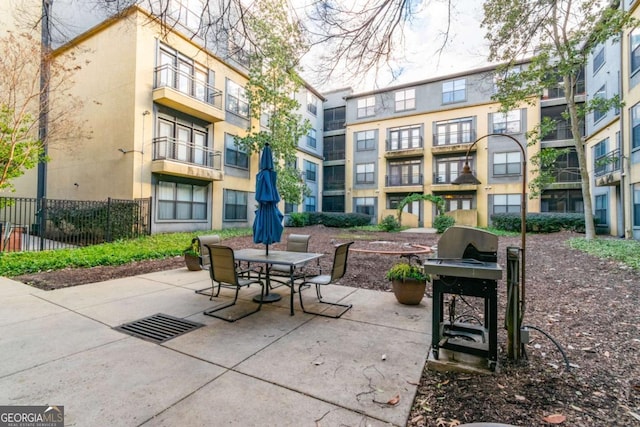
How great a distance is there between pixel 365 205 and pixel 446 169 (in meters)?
7.84

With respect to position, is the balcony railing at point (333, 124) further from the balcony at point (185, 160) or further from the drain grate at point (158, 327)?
the drain grate at point (158, 327)

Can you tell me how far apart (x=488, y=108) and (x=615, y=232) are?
480 inches

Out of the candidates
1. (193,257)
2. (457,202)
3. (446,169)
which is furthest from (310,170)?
(193,257)

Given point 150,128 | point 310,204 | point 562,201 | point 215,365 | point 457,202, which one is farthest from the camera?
point 310,204

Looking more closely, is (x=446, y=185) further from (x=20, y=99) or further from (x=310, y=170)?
(x=20, y=99)

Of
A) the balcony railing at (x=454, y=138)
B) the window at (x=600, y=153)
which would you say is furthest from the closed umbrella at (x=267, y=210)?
the balcony railing at (x=454, y=138)

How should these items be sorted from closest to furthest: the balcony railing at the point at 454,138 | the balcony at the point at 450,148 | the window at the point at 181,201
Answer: the window at the point at 181,201 < the balcony at the point at 450,148 < the balcony railing at the point at 454,138

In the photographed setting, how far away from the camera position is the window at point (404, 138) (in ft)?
84.5

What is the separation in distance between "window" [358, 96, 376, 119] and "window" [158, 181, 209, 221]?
17.9 metres

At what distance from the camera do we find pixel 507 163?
2255 centimetres

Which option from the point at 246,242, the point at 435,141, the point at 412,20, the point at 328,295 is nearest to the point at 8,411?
the point at 328,295

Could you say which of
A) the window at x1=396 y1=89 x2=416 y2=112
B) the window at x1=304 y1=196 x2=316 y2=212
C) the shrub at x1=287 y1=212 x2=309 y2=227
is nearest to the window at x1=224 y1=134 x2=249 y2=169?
the shrub at x1=287 y1=212 x2=309 y2=227

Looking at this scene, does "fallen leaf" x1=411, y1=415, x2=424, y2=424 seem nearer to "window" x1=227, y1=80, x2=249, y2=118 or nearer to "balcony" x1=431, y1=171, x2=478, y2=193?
"window" x1=227, y1=80, x2=249, y2=118

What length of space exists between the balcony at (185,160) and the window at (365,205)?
49.6ft
